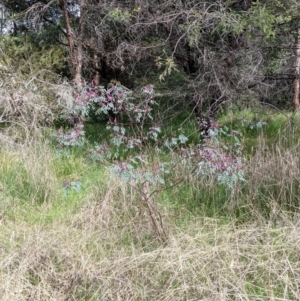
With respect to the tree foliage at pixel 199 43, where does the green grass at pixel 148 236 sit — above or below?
below

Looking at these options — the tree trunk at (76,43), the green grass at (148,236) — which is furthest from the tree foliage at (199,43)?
the green grass at (148,236)

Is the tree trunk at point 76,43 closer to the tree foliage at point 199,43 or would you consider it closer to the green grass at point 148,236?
the tree foliage at point 199,43

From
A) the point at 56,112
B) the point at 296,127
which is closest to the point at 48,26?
the point at 56,112

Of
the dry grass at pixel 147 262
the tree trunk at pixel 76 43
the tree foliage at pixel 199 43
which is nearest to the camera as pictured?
the dry grass at pixel 147 262

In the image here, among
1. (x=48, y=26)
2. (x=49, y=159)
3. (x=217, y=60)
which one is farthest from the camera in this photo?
(x=48, y=26)

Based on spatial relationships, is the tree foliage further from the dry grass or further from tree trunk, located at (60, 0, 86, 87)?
the dry grass

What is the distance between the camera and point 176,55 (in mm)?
5391

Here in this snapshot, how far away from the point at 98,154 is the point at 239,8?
279cm

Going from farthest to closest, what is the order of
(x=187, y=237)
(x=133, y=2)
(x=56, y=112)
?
1. (x=56, y=112)
2. (x=133, y=2)
3. (x=187, y=237)

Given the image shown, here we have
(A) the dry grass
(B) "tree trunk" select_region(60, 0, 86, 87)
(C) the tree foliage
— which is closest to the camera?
(A) the dry grass

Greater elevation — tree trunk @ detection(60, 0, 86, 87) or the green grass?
tree trunk @ detection(60, 0, 86, 87)

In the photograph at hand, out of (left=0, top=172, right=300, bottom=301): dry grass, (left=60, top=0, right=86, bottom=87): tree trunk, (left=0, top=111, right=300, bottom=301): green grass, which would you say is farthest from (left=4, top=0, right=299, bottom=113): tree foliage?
(left=0, top=172, right=300, bottom=301): dry grass

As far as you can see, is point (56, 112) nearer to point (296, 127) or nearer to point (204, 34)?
point (204, 34)

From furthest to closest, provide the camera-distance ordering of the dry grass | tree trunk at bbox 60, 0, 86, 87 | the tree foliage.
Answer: tree trunk at bbox 60, 0, 86, 87
the tree foliage
the dry grass
